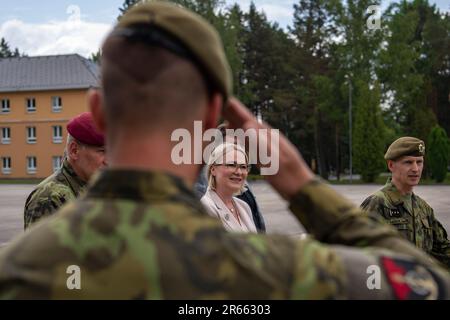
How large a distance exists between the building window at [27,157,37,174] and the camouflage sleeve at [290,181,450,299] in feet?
180

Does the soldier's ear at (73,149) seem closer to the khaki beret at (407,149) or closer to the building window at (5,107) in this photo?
the khaki beret at (407,149)

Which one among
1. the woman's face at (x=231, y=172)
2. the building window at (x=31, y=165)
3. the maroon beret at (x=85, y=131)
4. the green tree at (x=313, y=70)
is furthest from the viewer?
the building window at (x=31, y=165)

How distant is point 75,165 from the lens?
3.73m

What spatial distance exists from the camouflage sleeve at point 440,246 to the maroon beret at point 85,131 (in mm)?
2846

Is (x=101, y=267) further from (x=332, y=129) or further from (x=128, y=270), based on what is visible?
(x=332, y=129)

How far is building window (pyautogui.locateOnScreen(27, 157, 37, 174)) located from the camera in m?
53.4

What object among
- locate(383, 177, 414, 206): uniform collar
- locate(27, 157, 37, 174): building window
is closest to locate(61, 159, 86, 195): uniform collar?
locate(383, 177, 414, 206): uniform collar

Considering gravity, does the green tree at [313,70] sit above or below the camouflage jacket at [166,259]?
above

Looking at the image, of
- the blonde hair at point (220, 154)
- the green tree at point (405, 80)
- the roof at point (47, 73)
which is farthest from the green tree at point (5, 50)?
the blonde hair at point (220, 154)

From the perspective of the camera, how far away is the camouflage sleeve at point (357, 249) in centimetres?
126

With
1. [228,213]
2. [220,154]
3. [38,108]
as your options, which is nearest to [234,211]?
[228,213]

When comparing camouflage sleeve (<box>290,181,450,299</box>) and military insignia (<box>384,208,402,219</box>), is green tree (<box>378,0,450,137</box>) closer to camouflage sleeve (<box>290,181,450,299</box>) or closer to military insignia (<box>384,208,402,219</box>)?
military insignia (<box>384,208,402,219</box>)

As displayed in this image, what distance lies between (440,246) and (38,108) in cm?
5274

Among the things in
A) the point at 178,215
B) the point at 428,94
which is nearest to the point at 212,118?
the point at 178,215
